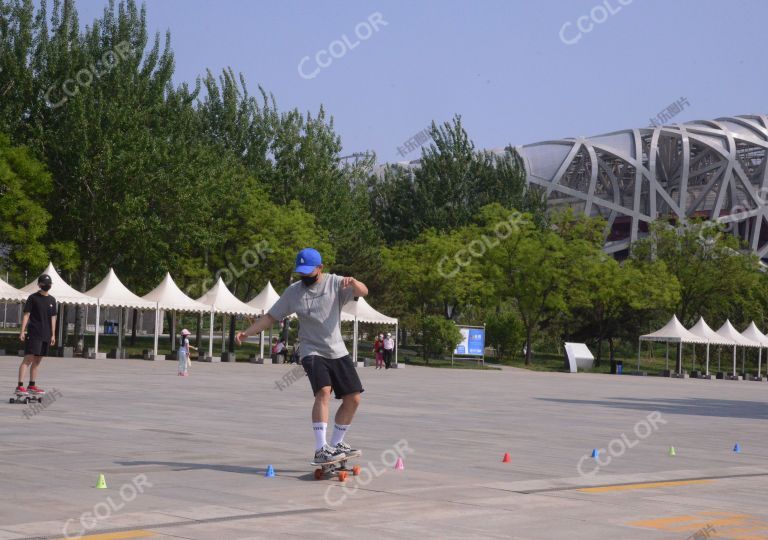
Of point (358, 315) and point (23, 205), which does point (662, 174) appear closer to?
point (358, 315)

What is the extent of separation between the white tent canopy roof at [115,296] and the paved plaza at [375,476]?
1003 inches

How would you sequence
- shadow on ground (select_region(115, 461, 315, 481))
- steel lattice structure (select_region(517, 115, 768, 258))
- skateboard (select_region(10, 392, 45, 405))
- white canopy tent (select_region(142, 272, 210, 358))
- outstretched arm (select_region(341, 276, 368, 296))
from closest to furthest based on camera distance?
1. outstretched arm (select_region(341, 276, 368, 296))
2. shadow on ground (select_region(115, 461, 315, 481))
3. skateboard (select_region(10, 392, 45, 405))
4. white canopy tent (select_region(142, 272, 210, 358))
5. steel lattice structure (select_region(517, 115, 768, 258))

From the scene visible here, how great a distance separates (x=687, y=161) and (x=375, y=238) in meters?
42.4

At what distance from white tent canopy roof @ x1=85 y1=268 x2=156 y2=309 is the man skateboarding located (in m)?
35.9

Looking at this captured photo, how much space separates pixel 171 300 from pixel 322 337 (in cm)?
3827

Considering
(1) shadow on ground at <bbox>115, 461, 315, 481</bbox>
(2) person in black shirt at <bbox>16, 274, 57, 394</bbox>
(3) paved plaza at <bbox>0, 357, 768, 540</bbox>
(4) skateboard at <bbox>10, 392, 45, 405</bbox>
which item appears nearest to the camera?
(3) paved plaza at <bbox>0, 357, 768, 540</bbox>

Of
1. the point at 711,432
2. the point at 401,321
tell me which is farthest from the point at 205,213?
the point at 711,432

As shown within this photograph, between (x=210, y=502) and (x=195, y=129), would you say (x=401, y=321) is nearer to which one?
(x=195, y=129)

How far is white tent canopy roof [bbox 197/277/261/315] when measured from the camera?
1889 inches

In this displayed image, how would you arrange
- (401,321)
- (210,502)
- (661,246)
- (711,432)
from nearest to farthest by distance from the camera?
(210,502) → (711,432) → (401,321) → (661,246)

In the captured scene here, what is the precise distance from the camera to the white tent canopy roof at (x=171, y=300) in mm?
46594

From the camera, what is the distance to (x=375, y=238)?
76.2m

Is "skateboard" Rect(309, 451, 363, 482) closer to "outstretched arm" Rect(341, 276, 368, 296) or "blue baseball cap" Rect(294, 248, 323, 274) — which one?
"outstretched arm" Rect(341, 276, 368, 296)

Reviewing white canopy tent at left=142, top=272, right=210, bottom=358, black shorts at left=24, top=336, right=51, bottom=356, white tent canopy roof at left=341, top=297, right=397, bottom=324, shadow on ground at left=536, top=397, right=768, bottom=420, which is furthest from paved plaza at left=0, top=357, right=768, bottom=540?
white tent canopy roof at left=341, top=297, right=397, bottom=324
